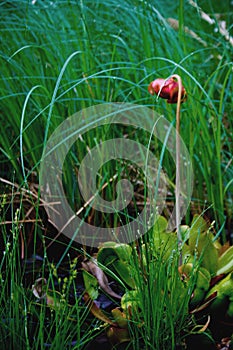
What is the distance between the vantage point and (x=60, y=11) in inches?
83.1

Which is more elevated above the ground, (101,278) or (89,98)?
(89,98)

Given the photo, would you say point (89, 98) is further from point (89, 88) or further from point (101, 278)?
point (101, 278)

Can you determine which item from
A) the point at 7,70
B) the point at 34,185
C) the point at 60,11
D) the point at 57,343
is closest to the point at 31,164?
the point at 34,185

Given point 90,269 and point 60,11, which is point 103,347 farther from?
point 60,11

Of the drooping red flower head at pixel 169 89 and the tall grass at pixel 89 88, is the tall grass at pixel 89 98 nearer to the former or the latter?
the tall grass at pixel 89 88

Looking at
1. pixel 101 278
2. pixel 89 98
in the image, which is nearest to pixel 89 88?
pixel 89 98

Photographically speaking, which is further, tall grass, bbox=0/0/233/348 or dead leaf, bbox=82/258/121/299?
tall grass, bbox=0/0/233/348

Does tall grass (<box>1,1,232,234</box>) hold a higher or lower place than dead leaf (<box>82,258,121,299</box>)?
higher

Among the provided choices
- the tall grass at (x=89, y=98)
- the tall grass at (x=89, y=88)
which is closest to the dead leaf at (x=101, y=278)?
the tall grass at (x=89, y=98)

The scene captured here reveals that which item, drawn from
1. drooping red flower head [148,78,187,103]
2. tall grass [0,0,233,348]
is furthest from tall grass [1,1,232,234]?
drooping red flower head [148,78,187,103]

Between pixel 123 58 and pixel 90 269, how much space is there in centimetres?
104

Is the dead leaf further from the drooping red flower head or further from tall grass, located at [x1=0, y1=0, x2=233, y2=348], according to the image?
the drooping red flower head

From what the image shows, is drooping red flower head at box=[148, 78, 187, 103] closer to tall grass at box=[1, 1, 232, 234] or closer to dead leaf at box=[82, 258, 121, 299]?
tall grass at box=[1, 1, 232, 234]

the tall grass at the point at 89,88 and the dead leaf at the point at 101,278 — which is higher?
the tall grass at the point at 89,88
